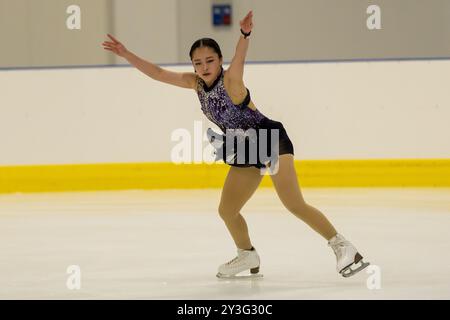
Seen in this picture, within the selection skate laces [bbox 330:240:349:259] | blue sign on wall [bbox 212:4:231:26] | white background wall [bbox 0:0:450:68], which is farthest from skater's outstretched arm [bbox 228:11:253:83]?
blue sign on wall [bbox 212:4:231:26]

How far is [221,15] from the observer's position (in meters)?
11.8

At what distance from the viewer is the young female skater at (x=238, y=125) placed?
16.4ft

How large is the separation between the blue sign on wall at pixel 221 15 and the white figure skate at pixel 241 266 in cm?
676

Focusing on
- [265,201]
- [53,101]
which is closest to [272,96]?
[265,201]

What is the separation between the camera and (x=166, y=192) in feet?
31.1

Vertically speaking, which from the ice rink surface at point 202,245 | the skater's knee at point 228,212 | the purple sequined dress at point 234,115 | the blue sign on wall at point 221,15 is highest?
the blue sign on wall at point 221,15

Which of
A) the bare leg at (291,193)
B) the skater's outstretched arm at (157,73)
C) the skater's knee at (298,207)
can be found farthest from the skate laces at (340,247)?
the skater's outstretched arm at (157,73)

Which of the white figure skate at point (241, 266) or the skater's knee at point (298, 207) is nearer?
the skater's knee at point (298, 207)

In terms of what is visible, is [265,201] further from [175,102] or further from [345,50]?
[345,50]

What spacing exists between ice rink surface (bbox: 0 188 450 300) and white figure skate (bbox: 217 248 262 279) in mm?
71

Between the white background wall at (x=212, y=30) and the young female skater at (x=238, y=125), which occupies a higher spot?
the white background wall at (x=212, y=30)

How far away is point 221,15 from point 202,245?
580cm

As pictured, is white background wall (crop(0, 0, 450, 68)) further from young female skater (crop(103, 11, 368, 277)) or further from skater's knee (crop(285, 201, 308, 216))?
skater's knee (crop(285, 201, 308, 216))

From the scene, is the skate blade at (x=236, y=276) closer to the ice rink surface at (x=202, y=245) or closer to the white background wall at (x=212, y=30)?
the ice rink surface at (x=202, y=245)
